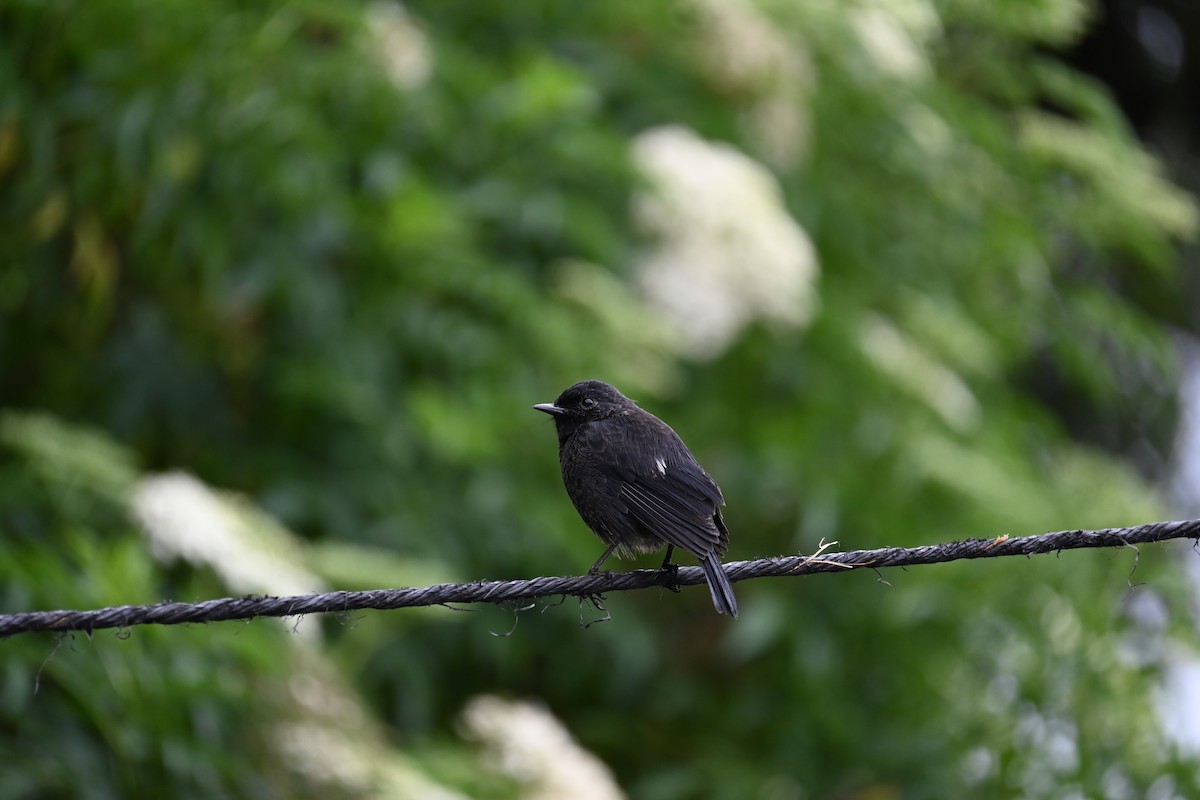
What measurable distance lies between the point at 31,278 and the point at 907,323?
3.76 m

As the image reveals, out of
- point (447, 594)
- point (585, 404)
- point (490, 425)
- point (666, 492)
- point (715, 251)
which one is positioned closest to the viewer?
point (447, 594)

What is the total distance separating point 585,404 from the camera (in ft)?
13.3

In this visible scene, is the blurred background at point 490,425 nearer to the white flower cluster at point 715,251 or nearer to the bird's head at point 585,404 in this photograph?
the white flower cluster at point 715,251

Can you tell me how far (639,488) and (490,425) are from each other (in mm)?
1380

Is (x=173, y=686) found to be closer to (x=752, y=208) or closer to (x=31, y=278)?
(x=31, y=278)

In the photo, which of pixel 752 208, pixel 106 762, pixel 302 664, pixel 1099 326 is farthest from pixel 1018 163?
pixel 106 762

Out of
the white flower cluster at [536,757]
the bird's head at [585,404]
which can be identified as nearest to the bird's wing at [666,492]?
the bird's head at [585,404]

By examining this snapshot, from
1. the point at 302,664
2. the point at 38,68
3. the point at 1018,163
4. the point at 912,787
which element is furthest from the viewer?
the point at 1018,163

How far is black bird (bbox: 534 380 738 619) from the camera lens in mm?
3523

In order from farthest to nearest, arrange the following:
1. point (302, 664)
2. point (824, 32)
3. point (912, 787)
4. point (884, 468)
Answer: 1. point (824, 32)
2. point (884, 468)
3. point (912, 787)
4. point (302, 664)

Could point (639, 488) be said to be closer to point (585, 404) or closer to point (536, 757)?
point (585, 404)

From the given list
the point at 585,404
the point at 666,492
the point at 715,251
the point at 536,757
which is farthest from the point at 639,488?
the point at 715,251

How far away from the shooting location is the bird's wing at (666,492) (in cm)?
349

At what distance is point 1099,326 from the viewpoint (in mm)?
7195
